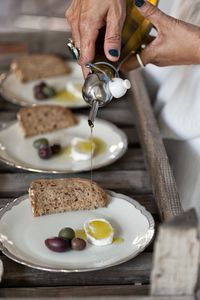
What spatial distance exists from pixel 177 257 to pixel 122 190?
522 millimetres

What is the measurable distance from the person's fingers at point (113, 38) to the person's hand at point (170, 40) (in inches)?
2.0

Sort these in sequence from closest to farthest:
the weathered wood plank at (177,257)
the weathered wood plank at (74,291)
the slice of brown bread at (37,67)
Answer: the weathered wood plank at (177,257)
the weathered wood plank at (74,291)
the slice of brown bread at (37,67)

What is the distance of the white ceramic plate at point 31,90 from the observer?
1.73 m

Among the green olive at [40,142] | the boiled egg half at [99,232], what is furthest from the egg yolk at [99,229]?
the green olive at [40,142]

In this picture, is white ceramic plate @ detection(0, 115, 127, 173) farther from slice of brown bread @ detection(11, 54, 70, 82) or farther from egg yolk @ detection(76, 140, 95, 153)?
slice of brown bread @ detection(11, 54, 70, 82)

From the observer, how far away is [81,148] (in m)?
1.48

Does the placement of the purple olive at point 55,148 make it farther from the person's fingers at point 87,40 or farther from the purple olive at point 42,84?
the purple olive at point 42,84

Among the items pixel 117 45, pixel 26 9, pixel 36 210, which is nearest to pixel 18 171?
pixel 36 210

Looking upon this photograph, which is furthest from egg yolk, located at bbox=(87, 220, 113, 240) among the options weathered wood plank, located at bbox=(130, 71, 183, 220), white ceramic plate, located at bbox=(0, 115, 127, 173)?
white ceramic plate, located at bbox=(0, 115, 127, 173)

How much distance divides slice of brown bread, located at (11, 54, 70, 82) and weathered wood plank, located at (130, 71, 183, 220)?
0.25 m

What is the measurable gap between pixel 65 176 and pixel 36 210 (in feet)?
0.65

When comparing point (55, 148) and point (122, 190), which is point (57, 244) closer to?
point (122, 190)

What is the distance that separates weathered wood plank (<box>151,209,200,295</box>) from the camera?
2.69 feet

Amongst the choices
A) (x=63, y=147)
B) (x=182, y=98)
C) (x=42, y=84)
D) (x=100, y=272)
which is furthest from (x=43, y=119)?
(x=100, y=272)
